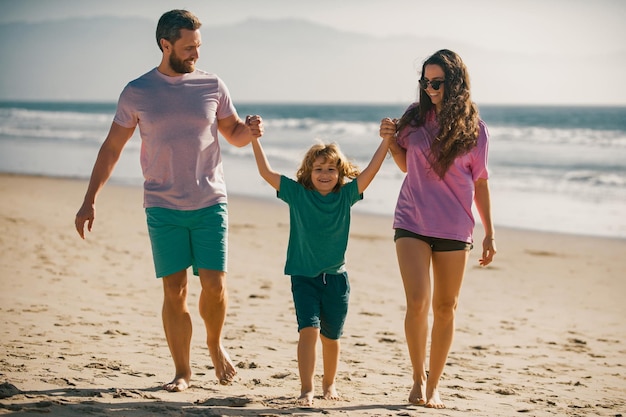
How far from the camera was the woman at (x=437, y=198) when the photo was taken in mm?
4363

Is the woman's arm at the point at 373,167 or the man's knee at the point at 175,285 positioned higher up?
the woman's arm at the point at 373,167

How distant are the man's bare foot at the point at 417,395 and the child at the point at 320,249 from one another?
420 mm

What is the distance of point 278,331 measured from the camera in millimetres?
6410

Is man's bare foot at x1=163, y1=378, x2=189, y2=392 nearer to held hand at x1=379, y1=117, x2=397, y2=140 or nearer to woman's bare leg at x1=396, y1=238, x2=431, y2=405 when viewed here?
woman's bare leg at x1=396, y1=238, x2=431, y2=405

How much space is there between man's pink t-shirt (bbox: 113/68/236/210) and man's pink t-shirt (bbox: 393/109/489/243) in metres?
1.10

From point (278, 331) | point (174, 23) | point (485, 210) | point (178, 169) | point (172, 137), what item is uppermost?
point (174, 23)

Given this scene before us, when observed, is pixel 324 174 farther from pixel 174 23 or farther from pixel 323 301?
pixel 174 23

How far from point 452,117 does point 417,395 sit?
1.55 m

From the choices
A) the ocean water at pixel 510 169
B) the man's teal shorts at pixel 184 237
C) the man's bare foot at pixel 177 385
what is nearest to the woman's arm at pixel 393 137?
the ocean water at pixel 510 169

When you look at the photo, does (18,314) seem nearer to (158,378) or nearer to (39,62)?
(158,378)

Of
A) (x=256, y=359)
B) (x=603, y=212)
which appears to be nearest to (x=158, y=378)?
(x=256, y=359)

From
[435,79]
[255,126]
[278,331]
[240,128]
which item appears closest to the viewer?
[435,79]

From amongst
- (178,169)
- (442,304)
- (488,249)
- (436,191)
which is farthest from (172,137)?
(488,249)

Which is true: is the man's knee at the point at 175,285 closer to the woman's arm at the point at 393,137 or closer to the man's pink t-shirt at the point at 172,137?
the man's pink t-shirt at the point at 172,137
